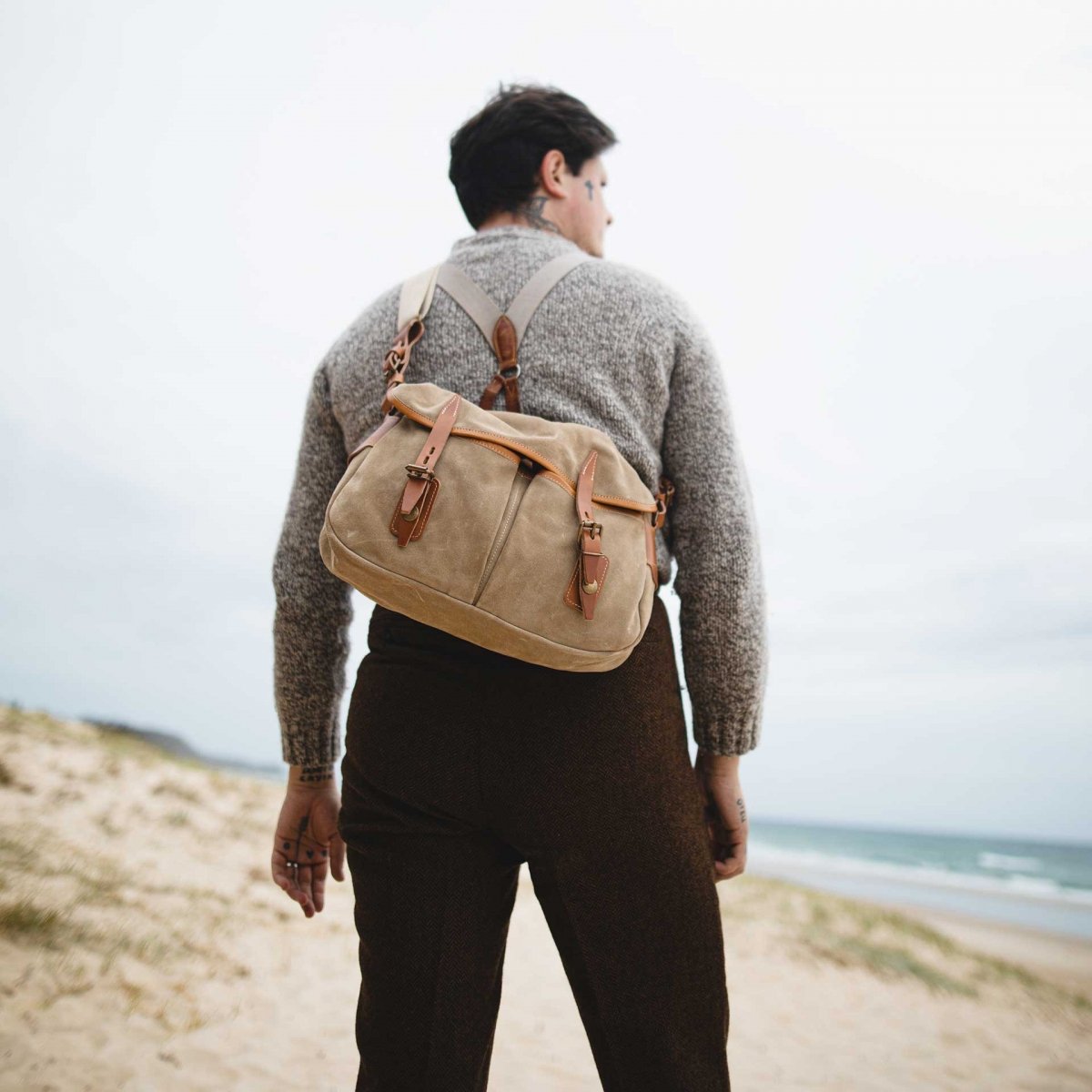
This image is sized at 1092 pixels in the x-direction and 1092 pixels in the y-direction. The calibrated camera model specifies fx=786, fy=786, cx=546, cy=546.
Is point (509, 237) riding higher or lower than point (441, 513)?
higher

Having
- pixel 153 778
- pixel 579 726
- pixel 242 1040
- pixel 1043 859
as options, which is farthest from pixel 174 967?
pixel 1043 859

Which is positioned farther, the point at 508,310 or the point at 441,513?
the point at 508,310

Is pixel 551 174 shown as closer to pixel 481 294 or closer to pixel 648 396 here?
pixel 481 294

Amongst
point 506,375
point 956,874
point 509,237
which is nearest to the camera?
point 506,375

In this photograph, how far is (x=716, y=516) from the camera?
1.16 metres

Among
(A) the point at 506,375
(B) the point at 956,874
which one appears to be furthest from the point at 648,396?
(B) the point at 956,874

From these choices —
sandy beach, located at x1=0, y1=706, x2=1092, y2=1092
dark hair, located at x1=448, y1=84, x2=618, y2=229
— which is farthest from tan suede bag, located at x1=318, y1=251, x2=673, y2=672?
sandy beach, located at x1=0, y1=706, x2=1092, y2=1092

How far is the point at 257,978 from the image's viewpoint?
4.10 meters

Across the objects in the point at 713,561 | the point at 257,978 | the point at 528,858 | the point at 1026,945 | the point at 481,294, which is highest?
the point at 481,294

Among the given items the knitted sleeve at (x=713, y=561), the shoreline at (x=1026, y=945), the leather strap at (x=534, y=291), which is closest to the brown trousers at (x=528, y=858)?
the knitted sleeve at (x=713, y=561)

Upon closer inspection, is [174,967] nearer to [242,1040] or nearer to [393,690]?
[242,1040]

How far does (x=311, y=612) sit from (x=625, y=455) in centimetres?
60

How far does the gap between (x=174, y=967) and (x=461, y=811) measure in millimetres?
3770

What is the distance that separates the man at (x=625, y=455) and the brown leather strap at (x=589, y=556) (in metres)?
0.18
